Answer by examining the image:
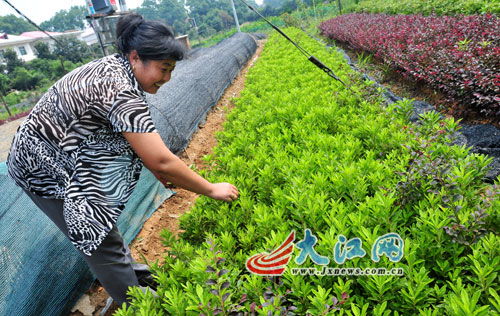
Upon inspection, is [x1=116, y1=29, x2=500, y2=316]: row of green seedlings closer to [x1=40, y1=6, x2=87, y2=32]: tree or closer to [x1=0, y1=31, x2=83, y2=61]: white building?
[x1=0, y1=31, x2=83, y2=61]: white building

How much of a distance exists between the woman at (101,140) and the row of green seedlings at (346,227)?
421mm

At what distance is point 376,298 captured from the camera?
1.42m

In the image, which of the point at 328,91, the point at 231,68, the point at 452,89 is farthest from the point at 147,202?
the point at 231,68

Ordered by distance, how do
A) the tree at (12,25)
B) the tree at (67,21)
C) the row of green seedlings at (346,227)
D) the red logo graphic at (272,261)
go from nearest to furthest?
the row of green seedlings at (346,227) → the red logo graphic at (272,261) → the tree at (12,25) → the tree at (67,21)

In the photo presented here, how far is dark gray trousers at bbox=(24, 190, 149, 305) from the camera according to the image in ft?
7.70

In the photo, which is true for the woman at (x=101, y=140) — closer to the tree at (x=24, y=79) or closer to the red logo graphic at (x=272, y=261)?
the red logo graphic at (x=272, y=261)

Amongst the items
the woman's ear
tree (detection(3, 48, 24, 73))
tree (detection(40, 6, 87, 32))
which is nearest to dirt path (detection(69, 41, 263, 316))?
the woman's ear

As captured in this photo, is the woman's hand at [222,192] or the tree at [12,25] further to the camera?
the tree at [12,25]

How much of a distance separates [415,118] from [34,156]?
437cm

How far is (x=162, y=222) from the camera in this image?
14.0ft

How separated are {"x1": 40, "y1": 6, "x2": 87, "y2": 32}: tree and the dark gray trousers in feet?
376

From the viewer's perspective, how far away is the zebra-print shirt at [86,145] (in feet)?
6.07

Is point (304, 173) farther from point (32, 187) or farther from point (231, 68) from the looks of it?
point (231, 68)

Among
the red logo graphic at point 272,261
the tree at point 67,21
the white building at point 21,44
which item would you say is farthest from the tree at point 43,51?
the tree at point 67,21
